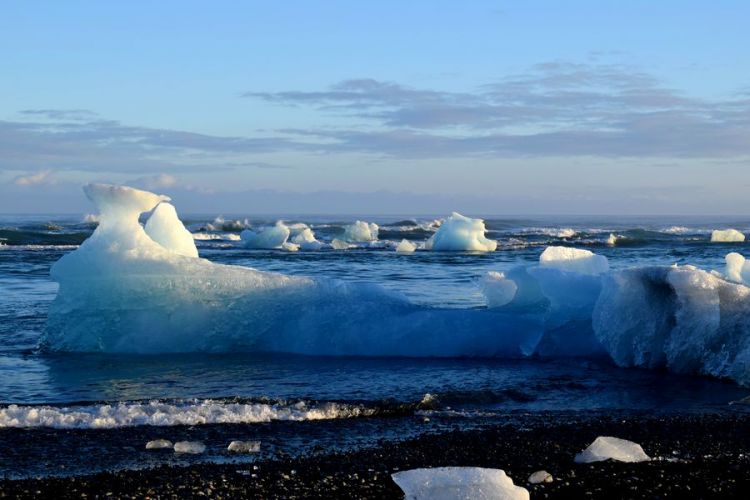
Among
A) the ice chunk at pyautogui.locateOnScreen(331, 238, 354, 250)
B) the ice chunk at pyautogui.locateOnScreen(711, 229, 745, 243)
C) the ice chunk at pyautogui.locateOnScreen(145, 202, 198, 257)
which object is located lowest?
the ice chunk at pyautogui.locateOnScreen(331, 238, 354, 250)

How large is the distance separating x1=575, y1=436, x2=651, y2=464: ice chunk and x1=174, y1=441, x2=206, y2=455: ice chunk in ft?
7.42

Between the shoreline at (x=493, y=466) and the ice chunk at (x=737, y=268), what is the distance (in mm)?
5826

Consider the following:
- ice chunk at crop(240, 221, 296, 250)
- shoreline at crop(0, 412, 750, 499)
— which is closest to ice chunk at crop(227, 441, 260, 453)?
shoreline at crop(0, 412, 750, 499)

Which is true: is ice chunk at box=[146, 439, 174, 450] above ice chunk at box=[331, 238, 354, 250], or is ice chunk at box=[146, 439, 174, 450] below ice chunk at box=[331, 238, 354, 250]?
below

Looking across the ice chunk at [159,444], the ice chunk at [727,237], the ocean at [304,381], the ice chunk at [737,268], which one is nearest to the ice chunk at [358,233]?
the ice chunk at [727,237]

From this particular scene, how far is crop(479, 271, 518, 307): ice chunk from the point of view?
1060 centimetres

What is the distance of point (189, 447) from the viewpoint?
537 centimetres

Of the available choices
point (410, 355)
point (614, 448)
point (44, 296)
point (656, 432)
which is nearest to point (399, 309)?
point (410, 355)

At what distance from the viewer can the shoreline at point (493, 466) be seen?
451cm

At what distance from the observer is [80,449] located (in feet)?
17.7

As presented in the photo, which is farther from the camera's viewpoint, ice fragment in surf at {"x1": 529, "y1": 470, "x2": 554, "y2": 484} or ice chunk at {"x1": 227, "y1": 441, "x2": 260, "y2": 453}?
ice chunk at {"x1": 227, "y1": 441, "x2": 260, "y2": 453}

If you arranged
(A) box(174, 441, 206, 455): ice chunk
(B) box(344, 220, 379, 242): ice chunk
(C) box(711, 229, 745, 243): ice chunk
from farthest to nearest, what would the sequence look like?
1. (C) box(711, 229, 745, 243): ice chunk
2. (B) box(344, 220, 379, 242): ice chunk
3. (A) box(174, 441, 206, 455): ice chunk

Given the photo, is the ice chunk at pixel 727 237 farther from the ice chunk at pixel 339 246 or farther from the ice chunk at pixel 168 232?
the ice chunk at pixel 168 232

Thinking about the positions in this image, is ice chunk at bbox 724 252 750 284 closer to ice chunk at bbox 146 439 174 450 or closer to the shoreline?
the shoreline
